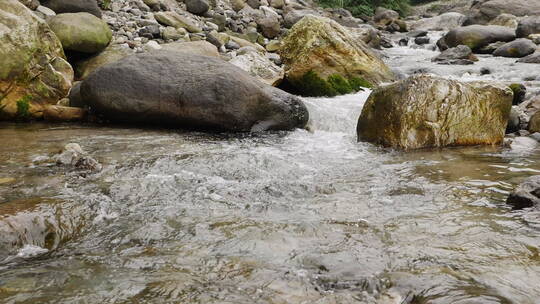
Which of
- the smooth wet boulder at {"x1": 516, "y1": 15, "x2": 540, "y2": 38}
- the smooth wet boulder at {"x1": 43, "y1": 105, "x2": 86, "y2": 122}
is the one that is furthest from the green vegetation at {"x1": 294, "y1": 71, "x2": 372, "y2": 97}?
the smooth wet boulder at {"x1": 516, "y1": 15, "x2": 540, "y2": 38}

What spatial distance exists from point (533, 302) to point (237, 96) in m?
5.43

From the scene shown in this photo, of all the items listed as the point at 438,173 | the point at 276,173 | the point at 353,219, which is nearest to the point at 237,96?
the point at 276,173

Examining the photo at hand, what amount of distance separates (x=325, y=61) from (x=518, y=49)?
900cm

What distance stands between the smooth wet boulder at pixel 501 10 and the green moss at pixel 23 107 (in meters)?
22.8

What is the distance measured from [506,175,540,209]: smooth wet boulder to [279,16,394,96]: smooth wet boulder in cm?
600

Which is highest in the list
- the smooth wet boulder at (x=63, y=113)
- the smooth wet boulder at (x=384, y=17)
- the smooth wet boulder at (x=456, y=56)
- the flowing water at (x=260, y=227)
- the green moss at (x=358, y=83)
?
the smooth wet boulder at (x=384, y=17)

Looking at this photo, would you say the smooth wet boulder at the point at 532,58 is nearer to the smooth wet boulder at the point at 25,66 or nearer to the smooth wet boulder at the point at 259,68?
the smooth wet boulder at the point at 259,68

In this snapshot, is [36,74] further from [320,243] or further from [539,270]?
[539,270]

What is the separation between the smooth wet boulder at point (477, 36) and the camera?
56.4 ft

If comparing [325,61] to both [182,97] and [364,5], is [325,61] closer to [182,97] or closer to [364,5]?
[182,97]

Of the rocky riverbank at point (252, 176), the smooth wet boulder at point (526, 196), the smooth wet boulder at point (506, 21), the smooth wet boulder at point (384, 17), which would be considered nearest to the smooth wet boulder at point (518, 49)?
the rocky riverbank at point (252, 176)

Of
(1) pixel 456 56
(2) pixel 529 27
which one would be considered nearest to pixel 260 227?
(1) pixel 456 56

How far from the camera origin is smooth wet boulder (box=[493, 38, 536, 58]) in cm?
1515

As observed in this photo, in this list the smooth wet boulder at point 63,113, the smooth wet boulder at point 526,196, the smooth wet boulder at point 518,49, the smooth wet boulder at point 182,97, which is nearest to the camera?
the smooth wet boulder at point 526,196
